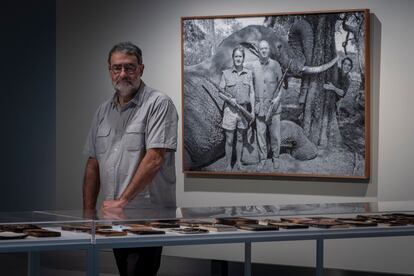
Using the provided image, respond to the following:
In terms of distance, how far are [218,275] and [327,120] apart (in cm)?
166

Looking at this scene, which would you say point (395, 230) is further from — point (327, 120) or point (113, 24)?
point (113, 24)

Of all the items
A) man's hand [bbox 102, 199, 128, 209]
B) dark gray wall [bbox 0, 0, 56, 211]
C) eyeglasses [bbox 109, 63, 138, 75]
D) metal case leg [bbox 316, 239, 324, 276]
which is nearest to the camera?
metal case leg [bbox 316, 239, 324, 276]

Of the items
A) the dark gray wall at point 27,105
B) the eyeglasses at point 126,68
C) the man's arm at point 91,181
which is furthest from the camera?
the dark gray wall at point 27,105

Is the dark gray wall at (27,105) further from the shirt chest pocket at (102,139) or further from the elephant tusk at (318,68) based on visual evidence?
the shirt chest pocket at (102,139)

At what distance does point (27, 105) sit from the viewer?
8273 mm

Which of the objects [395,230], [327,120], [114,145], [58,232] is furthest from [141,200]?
[327,120]

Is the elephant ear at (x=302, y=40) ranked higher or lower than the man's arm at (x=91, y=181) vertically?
higher

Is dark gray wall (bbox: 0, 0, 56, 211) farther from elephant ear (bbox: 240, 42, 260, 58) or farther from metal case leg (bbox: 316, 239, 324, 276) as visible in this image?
metal case leg (bbox: 316, 239, 324, 276)

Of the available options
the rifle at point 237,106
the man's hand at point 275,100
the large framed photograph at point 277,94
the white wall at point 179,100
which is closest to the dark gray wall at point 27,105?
the white wall at point 179,100

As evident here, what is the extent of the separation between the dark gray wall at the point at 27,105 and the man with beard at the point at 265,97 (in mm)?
2196

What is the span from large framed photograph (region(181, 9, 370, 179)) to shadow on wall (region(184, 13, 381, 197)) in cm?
7

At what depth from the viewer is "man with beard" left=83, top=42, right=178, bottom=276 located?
4648 mm

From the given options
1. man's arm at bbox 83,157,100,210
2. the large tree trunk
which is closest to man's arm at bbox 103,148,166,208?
man's arm at bbox 83,157,100,210

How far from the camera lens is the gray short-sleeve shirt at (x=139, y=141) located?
15.5 ft
